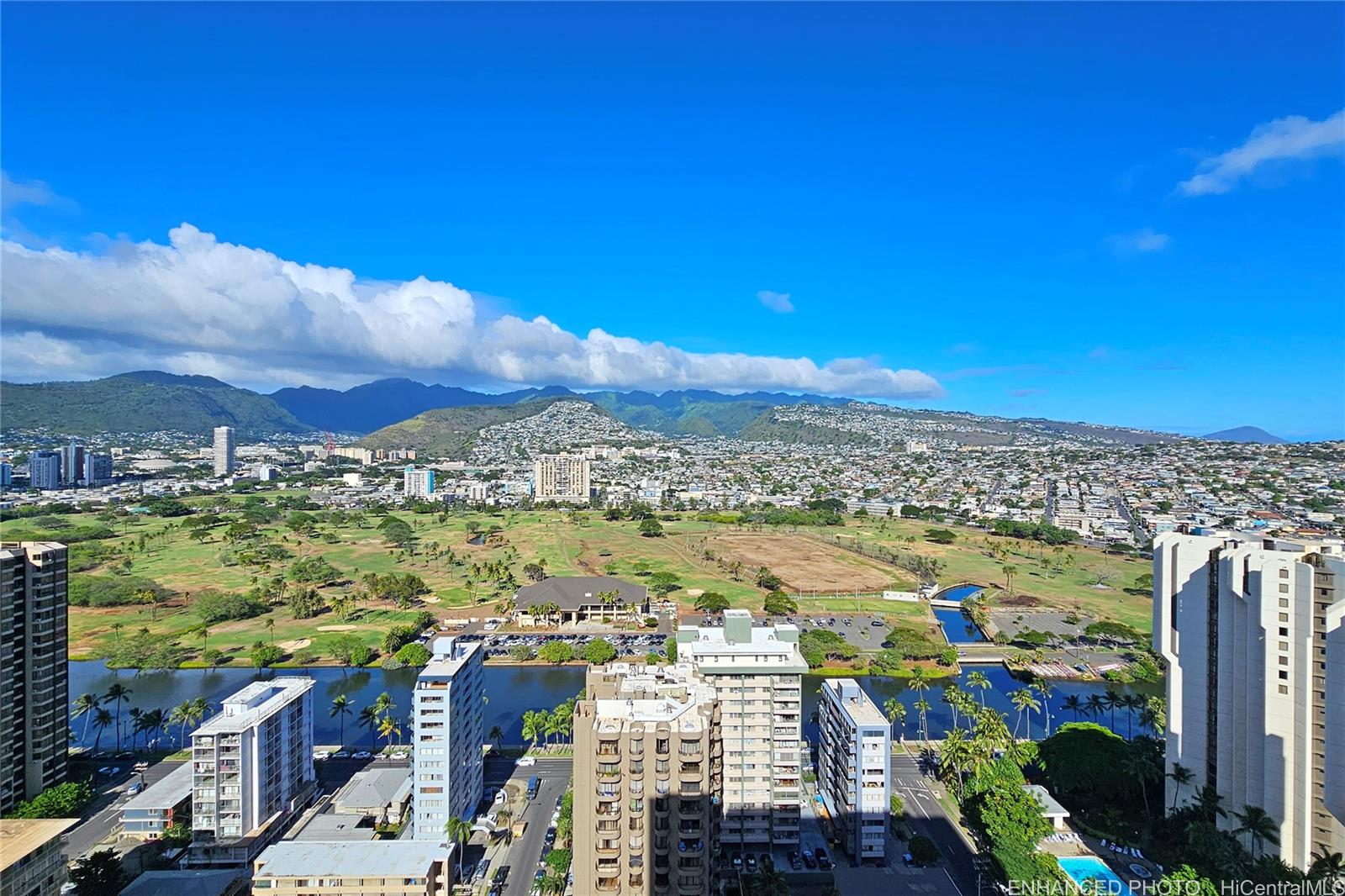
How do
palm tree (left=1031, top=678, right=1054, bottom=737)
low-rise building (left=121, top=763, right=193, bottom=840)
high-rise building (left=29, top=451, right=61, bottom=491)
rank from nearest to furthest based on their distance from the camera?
low-rise building (left=121, top=763, right=193, bottom=840), palm tree (left=1031, top=678, right=1054, bottom=737), high-rise building (left=29, top=451, right=61, bottom=491)

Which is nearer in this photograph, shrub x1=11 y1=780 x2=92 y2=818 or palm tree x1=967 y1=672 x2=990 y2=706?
shrub x1=11 y1=780 x2=92 y2=818

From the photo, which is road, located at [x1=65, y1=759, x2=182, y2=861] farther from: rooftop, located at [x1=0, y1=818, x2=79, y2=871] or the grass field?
the grass field

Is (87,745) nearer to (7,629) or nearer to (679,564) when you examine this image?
(7,629)

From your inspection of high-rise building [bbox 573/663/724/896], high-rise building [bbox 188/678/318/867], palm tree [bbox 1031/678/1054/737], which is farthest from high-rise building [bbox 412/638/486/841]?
palm tree [bbox 1031/678/1054/737]

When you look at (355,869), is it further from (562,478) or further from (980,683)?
(562,478)

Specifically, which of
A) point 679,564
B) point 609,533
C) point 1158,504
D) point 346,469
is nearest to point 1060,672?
point 679,564
